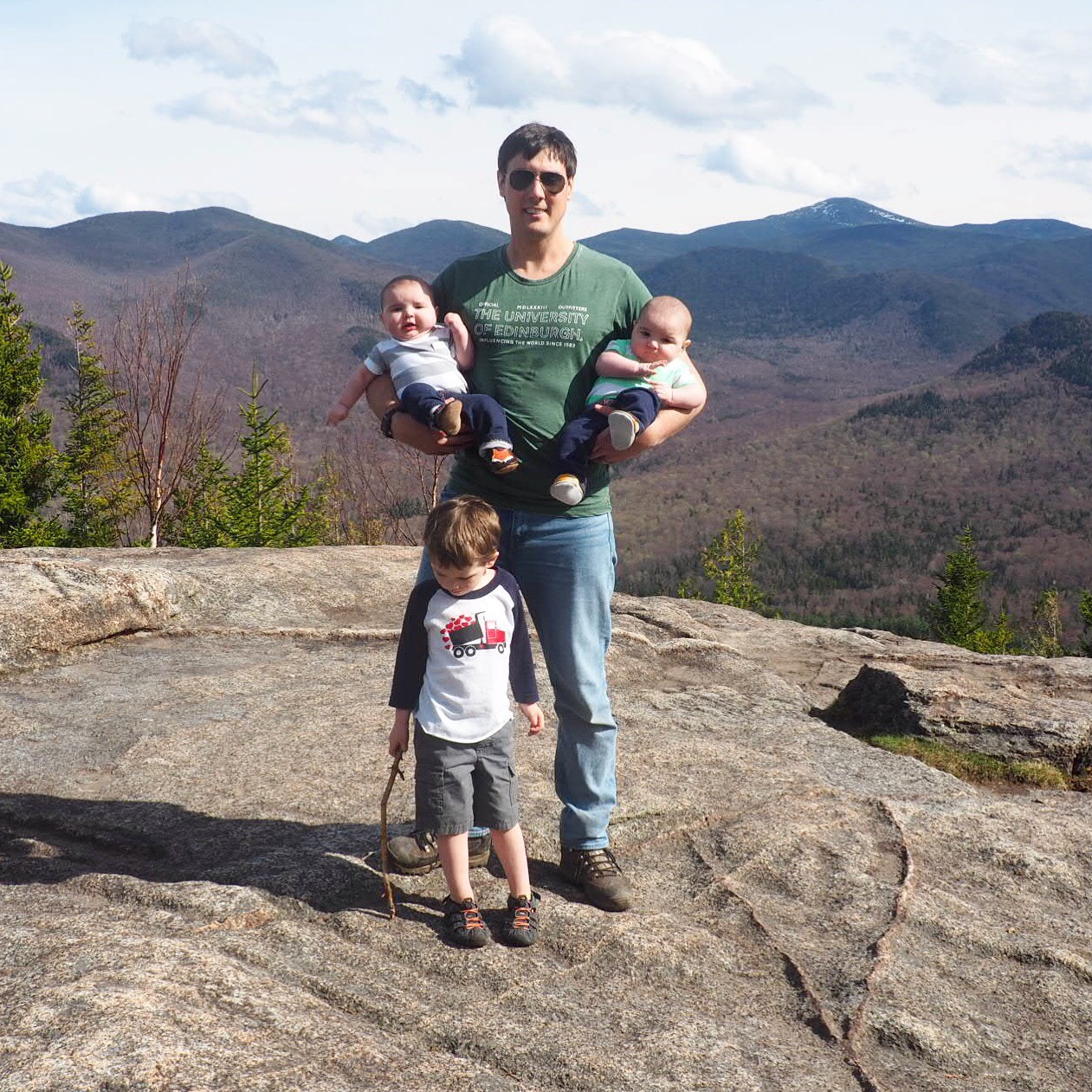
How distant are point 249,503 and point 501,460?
92.3 ft

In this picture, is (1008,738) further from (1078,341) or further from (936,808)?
(1078,341)

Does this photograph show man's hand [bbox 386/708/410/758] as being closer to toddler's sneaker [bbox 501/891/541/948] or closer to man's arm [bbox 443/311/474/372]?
toddler's sneaker [bbox 501/891/541/948]

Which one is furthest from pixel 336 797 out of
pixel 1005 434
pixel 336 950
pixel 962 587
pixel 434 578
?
pixel 1005 434

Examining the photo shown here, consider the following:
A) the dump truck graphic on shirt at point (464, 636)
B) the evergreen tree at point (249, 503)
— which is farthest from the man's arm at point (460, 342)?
the evergreen tree at point (249, 503)

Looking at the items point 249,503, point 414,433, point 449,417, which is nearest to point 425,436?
point 414,433

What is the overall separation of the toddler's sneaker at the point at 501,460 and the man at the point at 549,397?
148 millimetres

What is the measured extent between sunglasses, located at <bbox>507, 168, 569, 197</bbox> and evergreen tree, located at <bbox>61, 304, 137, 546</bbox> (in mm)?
28718

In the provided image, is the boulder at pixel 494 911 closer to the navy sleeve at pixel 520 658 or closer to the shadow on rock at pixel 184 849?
the shadow on rock at pixel 184 849

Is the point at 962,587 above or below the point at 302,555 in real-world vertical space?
below

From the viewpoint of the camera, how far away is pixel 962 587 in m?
41.6

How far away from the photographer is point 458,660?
3.53 m

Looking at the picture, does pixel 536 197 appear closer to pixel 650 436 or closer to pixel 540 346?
pixel 540 346

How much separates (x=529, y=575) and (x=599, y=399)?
67 centimetres

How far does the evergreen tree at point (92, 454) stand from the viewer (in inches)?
1193
